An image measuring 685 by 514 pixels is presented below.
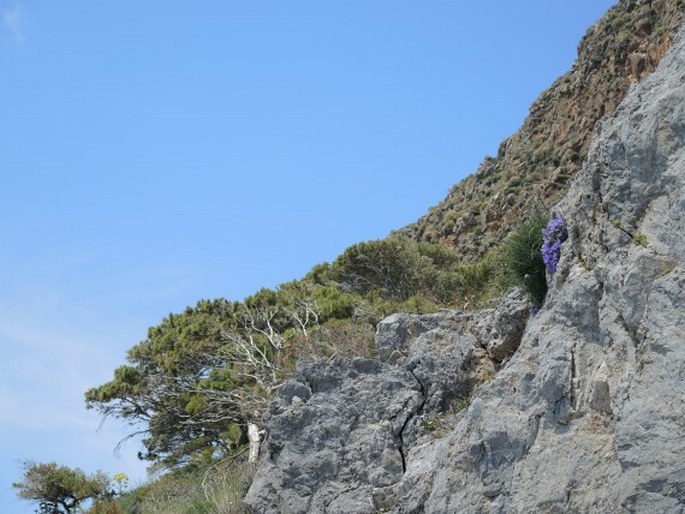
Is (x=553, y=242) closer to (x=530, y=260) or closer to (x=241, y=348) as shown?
(x=530, y=260)

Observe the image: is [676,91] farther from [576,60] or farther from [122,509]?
[576,60]

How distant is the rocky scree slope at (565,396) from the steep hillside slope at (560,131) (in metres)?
27.1

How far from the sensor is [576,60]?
2104 inches

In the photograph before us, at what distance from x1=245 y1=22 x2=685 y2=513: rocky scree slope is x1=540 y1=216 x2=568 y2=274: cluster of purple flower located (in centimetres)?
13

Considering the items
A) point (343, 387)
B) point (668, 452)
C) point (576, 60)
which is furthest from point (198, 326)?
point (576, 60)

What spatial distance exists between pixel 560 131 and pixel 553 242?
3910cm

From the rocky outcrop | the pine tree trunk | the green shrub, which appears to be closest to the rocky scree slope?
the rocky outcrop

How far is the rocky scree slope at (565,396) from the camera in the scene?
7.06 metres

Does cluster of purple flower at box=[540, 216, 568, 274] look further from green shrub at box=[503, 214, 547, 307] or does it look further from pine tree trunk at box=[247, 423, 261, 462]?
pine tree trunk at box=[247, 423, 261, 462]

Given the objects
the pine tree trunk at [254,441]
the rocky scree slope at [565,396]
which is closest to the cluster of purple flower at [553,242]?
the rocky scree slope at [565,396]

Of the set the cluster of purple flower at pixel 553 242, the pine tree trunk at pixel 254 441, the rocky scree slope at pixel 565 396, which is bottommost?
the rocky scree slope at pixel 565 396

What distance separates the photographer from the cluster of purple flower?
384 inches

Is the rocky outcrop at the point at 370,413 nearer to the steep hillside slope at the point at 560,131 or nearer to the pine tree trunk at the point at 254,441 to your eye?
the pine tree trunk at the point at 254,441

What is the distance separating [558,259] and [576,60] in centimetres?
4635
